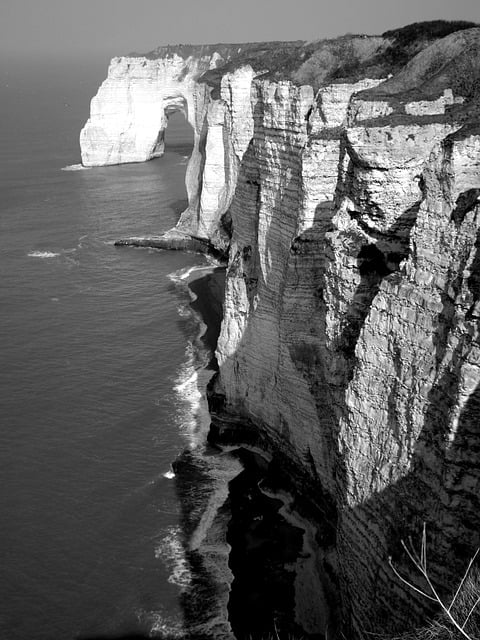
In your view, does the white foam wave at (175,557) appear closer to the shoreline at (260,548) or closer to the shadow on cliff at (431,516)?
the shoreline at (260,548)

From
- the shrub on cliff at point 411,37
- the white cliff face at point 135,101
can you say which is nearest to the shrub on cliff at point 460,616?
the shrub on cliff at point 411,37

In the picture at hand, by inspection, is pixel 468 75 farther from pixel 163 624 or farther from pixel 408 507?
pixel 163 624

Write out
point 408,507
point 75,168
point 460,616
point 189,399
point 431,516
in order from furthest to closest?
point 75,168 < point 189,399 < point 408,507 < point 431,516 < point 460,616

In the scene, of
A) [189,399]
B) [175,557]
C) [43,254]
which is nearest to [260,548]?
[175,557]

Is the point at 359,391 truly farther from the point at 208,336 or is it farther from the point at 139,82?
the point at 139,82

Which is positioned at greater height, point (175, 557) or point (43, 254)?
point (175, 557)

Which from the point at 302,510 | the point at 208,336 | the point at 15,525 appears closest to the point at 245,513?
the point at 302,510

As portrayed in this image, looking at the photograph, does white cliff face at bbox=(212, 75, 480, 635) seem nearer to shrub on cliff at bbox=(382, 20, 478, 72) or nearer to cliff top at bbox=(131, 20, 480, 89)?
cliff top at bbox=(131, 20, 480, 89)
